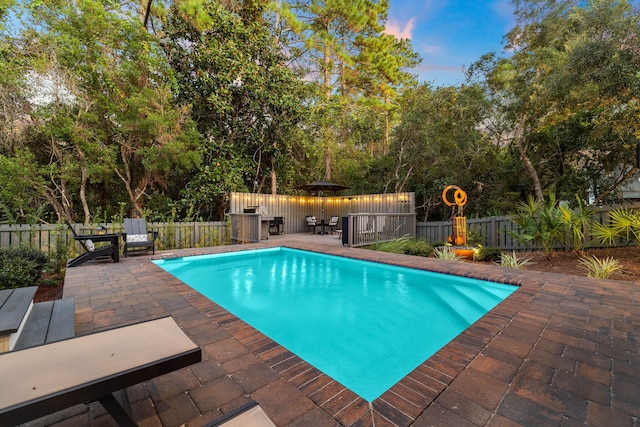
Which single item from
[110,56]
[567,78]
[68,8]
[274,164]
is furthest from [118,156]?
[567,78]

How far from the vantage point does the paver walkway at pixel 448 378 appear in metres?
1.49

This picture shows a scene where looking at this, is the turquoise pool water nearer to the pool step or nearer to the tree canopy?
the pool step

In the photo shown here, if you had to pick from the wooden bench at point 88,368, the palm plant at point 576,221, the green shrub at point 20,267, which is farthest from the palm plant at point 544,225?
the green shrub at point 20,267

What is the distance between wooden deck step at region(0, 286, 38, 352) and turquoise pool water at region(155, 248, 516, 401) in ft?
6.64

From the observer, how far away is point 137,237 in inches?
258

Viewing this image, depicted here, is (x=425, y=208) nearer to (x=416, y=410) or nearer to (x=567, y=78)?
(x=567, y=78)

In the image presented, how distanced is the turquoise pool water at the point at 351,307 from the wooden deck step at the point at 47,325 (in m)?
1.76

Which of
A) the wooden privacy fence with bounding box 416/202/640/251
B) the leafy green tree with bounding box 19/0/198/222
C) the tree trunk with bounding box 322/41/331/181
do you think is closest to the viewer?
the wooden privacy fence with bounding box 416/202/640/251

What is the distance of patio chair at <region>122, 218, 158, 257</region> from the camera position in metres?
6.14

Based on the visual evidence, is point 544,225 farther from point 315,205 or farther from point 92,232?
point 92,232

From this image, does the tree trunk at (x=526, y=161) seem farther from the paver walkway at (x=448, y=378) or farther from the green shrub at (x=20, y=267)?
the green shrub at (x=20, y=267)

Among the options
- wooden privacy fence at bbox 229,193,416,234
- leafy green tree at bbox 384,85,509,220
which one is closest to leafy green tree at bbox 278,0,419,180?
wooden privacy fence at bbox 229,193,416,234

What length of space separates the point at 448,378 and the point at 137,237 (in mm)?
6906

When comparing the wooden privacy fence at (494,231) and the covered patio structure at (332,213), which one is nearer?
the wooden privacy fence at (494,231)
